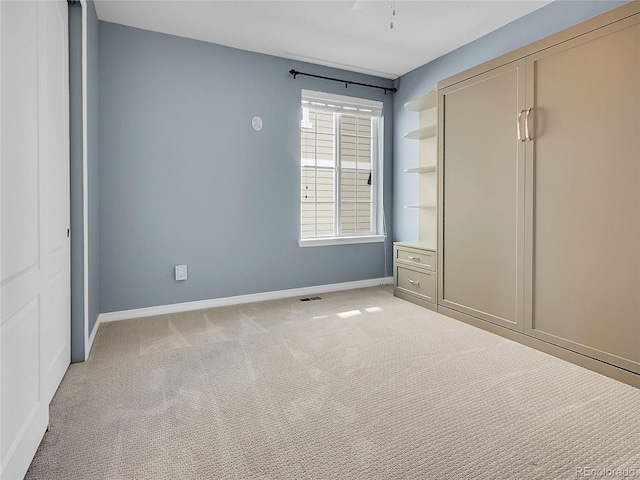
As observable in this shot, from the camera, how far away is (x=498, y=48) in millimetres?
3488

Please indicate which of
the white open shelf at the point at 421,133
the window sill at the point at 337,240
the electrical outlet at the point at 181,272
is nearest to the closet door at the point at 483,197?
the white open shelf at the point at 421,133

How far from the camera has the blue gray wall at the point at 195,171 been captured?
339 centimetres

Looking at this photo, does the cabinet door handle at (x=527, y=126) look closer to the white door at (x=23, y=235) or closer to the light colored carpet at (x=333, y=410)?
the light colored carpet at (x=333, y=410)

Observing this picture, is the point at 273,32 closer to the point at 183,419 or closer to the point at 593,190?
the point at 593,190

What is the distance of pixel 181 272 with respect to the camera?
144 inches

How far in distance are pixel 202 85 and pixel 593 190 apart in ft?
11.0

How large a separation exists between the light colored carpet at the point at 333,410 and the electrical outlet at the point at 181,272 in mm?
740

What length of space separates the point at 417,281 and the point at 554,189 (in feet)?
5.34

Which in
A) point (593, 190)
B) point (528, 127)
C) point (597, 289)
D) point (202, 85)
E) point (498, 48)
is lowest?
point (597, 289)

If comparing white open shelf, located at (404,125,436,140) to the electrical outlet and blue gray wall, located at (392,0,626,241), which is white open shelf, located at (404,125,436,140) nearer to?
blue gray wall, located at (392,0,626,241)

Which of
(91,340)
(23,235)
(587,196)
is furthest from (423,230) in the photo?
(23,235)

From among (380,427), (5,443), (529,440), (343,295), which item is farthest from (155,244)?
(529,440)

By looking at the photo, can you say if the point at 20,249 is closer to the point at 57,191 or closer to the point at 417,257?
the point at 57,191

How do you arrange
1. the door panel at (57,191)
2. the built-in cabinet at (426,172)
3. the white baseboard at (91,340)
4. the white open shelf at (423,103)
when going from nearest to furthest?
the door panel at (57,191)
the white baseboard at (91,340)
the white open shelf at (423,103)
the built-in cabinet at (426,172)
